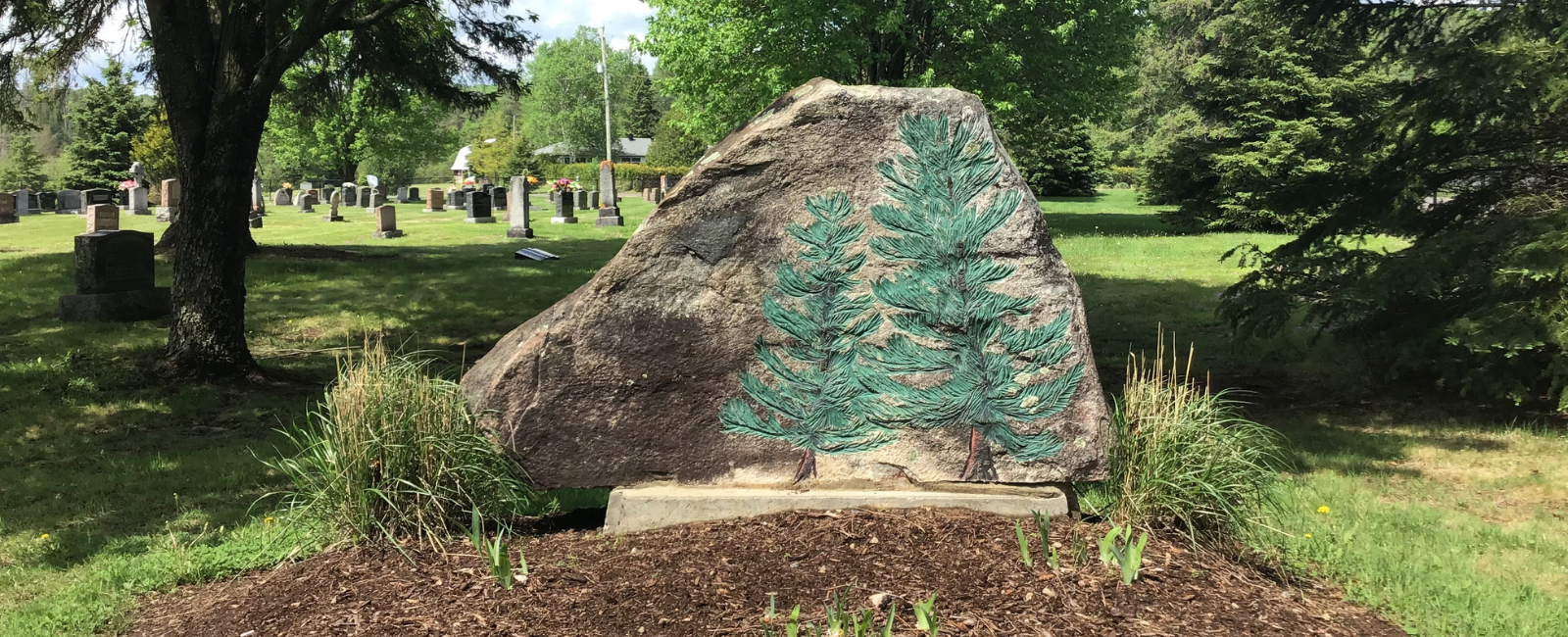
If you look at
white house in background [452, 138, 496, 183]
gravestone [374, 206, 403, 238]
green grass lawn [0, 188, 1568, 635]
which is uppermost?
white house in background [452, 138, 496, 183]

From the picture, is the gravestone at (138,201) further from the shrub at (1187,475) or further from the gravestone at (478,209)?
the shrub at (1187,475)

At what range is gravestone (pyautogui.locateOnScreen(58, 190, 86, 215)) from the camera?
106ft

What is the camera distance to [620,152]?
81.7 meters

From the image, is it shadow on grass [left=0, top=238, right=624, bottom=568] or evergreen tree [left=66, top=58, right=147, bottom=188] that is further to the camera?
evergreen tree [left=66, top=58, right=147, bottom=188]

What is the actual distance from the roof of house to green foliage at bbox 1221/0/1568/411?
75327 mm

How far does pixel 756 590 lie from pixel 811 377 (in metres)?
1.22

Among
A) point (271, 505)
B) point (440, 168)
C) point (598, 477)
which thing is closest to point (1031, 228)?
point (598, 477)

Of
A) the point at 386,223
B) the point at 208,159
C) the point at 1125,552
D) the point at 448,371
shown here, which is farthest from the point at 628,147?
the point at 1125,552

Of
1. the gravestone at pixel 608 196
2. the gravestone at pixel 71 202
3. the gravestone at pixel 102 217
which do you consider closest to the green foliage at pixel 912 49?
the gravestone at pixel 608 196

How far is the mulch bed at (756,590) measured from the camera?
3.61 m

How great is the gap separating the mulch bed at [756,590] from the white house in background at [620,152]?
78714mm

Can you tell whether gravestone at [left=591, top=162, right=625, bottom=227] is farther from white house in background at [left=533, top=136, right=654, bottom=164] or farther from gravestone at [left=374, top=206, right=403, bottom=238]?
white house in background at [left=533, top=136, right=654, bottom=164]

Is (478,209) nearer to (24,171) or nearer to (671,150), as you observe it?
(24,171)

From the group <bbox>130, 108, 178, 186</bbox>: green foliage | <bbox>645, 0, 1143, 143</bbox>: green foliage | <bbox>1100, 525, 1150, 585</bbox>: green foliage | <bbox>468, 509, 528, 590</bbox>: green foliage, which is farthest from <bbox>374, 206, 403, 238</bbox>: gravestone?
<bbox>130, 108, 178, 186</bbox>: green foliage
